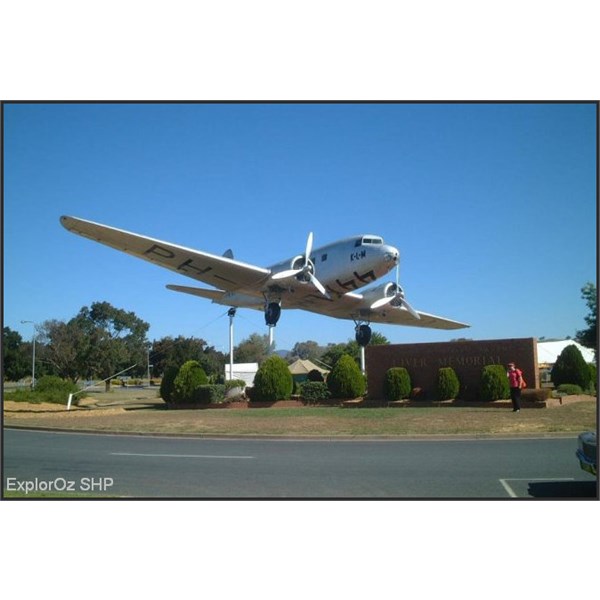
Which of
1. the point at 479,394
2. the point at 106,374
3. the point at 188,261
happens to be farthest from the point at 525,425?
the point at 106,374

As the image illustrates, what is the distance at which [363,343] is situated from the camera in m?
22.8

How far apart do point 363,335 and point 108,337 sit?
10.0 metres

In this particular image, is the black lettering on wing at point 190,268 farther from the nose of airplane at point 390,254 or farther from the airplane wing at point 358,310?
the nose of airplane at point 390,254

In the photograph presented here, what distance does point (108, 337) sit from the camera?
22906 mm

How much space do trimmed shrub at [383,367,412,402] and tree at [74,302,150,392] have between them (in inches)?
396

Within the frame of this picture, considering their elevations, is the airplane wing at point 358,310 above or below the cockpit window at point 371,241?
below

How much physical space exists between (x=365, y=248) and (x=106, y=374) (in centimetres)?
1216

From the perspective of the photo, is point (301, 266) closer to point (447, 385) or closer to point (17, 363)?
point (447, 385)

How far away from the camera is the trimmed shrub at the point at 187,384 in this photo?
2348 centimetres

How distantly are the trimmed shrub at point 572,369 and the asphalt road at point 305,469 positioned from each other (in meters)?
12.2

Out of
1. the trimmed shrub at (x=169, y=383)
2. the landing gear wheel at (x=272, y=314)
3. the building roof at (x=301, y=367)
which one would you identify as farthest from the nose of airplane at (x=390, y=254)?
the building roof at (x=301, y=367)

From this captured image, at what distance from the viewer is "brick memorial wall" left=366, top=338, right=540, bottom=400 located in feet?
73.3

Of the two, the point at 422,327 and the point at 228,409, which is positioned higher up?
the point at 422,327

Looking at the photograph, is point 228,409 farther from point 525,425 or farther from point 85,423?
point 525,425
